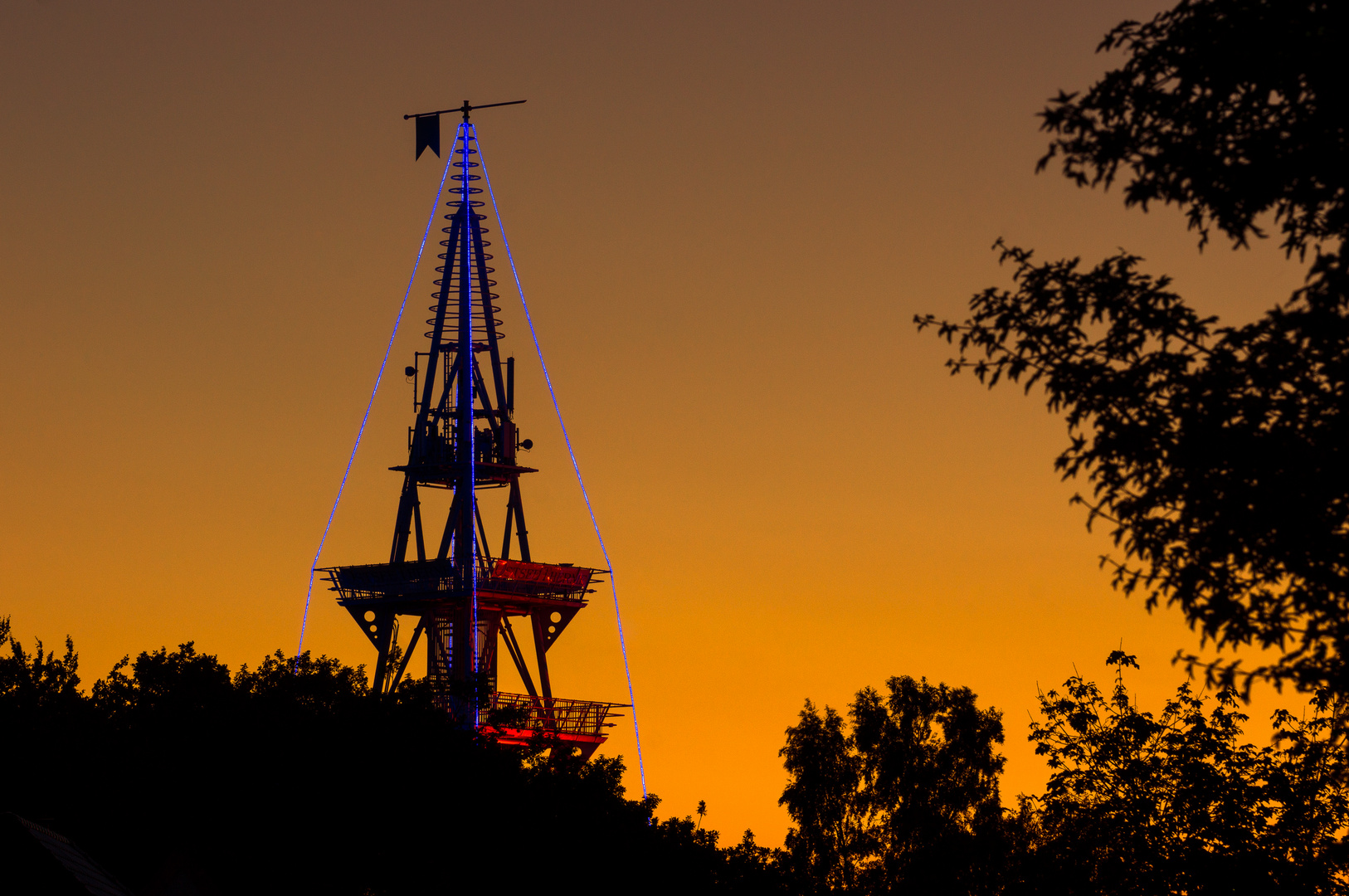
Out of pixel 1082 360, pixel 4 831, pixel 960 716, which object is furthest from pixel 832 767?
pixel 1082 360

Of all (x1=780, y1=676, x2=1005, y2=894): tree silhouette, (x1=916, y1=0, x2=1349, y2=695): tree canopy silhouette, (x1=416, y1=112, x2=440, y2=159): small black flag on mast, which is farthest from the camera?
(x1=416, y1=112, x2=440, y2=159): small black flag on mast

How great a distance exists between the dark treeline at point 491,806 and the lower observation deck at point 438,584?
1874 cm

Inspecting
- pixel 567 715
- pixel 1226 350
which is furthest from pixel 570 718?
pixel 1226 350

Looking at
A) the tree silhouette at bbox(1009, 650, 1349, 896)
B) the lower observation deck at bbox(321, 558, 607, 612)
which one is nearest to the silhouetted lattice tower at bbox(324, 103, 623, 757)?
the lower observation deck at bbox(321, 558, 607, 612)

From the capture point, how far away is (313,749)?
1738 inches

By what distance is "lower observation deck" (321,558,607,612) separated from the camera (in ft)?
246

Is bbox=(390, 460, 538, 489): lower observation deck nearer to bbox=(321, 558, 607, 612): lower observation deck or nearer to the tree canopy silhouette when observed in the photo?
bbox=(321, 558, 607, 612): lower observation deck

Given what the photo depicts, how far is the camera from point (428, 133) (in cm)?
7962

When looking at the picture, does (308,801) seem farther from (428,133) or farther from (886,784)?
(428,133)

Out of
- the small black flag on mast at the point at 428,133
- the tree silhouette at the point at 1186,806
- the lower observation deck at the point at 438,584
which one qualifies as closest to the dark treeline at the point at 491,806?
the tree silhouette at the point at 1186,806

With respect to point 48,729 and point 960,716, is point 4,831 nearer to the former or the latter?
point 48,729

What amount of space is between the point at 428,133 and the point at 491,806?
43.4m

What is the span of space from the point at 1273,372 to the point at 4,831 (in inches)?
949

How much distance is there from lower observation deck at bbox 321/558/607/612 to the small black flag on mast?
2003cm
